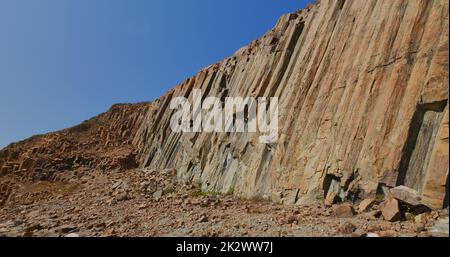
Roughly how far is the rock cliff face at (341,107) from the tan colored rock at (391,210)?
30.4 inches

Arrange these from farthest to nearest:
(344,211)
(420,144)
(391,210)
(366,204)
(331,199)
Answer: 1. (331,199)
2. (344,211)
3. (366,204)
4. (420,144)
5. (391,210)

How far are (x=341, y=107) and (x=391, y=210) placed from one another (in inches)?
205

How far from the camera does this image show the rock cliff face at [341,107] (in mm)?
11617

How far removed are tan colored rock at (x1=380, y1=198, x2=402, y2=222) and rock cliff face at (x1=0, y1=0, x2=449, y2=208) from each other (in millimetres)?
772

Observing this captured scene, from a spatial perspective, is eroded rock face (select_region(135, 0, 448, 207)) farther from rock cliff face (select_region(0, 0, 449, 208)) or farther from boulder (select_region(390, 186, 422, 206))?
boulder (select_region(390, 186, 422, 206))

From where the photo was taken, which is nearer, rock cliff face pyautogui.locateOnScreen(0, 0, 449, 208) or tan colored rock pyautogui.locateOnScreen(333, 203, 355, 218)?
rock cliff face pyautogui.locateOnScreen(0, 0, 449, 208)

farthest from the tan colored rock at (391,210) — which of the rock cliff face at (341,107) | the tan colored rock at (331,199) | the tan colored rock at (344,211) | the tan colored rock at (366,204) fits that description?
the tan colored rock at (331,199)

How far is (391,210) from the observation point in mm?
10930

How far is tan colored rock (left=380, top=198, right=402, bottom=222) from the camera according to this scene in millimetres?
10742

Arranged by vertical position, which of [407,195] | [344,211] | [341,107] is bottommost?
[344,211]

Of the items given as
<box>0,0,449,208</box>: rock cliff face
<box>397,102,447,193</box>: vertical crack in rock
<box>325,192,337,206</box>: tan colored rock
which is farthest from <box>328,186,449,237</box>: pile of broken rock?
<box>325,192,337,206</box>: tan colored rock

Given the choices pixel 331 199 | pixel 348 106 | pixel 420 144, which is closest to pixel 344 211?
pixel 331 199

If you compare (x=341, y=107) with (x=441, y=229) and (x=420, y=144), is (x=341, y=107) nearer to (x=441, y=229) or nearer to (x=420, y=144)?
(x=420, y=144)

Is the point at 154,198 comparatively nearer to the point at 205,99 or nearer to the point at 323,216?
the point at 205,99
